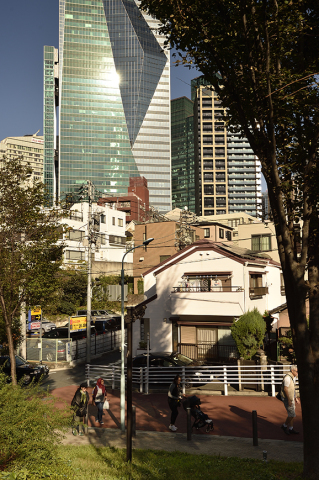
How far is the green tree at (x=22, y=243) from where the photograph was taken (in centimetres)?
1550

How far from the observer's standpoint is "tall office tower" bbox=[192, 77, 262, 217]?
173 m

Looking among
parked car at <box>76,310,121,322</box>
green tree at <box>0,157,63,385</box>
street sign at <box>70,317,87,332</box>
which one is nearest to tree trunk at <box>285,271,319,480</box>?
green tree at <box>0,157,63,385</box>

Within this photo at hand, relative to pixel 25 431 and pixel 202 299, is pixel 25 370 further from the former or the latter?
pixel 25 431

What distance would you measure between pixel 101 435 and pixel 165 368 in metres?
6.51

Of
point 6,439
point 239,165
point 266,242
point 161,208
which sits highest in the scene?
point 239,165

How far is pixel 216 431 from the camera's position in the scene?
505 inches

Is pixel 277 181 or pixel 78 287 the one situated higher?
pixel 277 181

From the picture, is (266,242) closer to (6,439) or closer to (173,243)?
(173,243)

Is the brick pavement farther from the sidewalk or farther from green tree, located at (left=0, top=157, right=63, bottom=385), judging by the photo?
green tree, located at (left=0, top=157, right=63, bottom=385)

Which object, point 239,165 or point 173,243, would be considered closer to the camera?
point 173,243

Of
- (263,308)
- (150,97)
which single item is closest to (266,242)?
(263,308)

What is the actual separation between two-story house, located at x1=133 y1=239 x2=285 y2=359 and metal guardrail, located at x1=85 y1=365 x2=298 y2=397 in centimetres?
411

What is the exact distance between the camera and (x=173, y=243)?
49.2 metres

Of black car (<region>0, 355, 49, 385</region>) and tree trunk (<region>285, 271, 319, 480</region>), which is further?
black car (<region>0, 355, 49, 385</region>)
